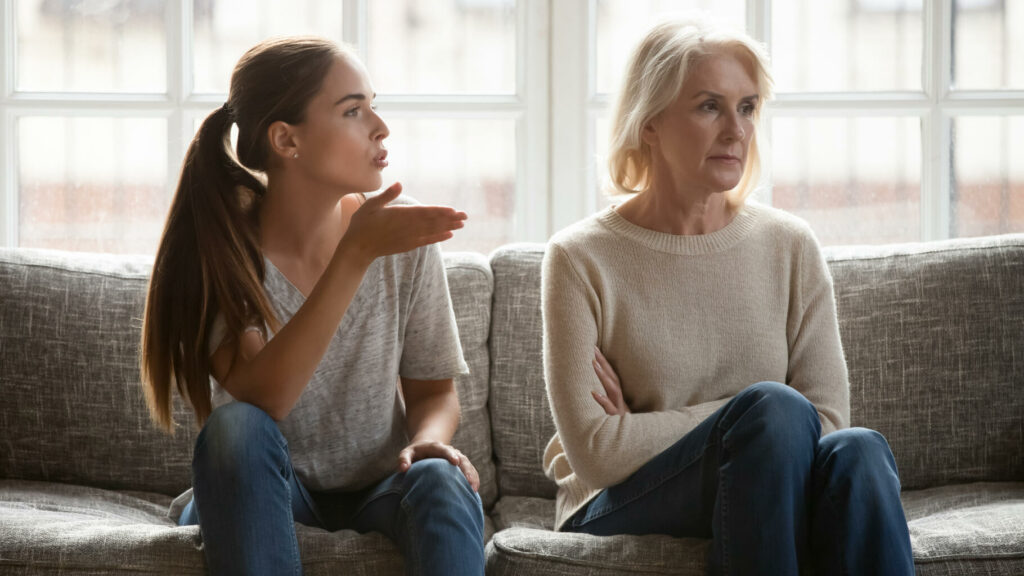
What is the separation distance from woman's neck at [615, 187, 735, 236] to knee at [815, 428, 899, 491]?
49 centimetres

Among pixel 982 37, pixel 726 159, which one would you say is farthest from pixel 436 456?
pixel 982 37

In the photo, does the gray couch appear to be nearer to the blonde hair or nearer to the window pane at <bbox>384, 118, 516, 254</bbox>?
the blonde hair

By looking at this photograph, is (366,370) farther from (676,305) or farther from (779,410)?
(779,410)

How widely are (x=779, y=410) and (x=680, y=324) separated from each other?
35 cm

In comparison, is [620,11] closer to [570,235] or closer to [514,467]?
[570,235]

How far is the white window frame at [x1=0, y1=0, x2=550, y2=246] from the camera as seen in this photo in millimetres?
2574

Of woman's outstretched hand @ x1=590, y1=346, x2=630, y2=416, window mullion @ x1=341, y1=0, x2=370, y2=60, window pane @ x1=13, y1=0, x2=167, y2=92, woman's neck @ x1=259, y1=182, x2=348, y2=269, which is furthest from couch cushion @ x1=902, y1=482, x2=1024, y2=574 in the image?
window pane @ x1=13, y1=0, x2=167, y2=92

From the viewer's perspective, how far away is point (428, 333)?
1799 millimetres

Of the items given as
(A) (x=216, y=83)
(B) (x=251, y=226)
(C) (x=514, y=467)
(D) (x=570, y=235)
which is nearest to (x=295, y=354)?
(B) (x=251, y=226)

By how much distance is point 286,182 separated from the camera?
1.77 metres

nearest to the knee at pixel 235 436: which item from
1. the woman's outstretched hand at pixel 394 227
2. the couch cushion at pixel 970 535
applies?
the woman's outstretched hand at pixel 394 227

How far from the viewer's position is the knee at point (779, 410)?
1455mm

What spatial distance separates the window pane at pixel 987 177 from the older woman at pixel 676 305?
2.97 ft

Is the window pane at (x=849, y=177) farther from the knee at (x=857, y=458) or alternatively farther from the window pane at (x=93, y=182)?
the window pane at (x=93, y=182)
